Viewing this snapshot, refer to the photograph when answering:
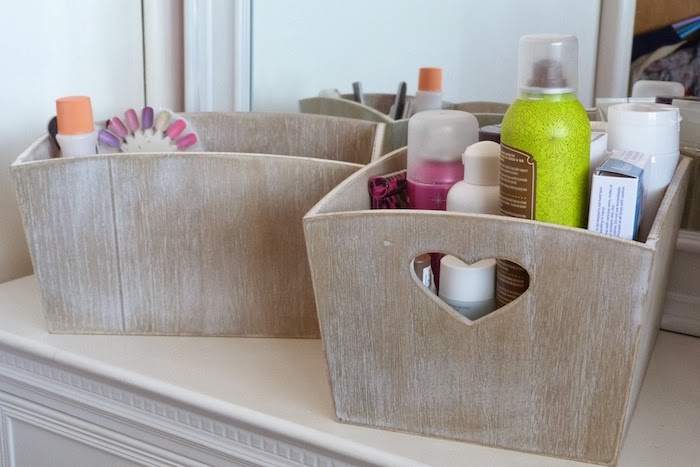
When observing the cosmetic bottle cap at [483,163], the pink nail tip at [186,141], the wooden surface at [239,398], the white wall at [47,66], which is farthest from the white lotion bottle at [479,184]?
the white wall at [47,66]

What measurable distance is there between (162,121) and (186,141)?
0.09ft

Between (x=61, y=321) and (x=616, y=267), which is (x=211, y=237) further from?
(x=616, y=267)

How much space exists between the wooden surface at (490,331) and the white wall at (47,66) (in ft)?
1.38

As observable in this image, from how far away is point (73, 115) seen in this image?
2.27 feet

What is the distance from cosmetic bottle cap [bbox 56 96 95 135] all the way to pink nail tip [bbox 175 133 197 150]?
8cm

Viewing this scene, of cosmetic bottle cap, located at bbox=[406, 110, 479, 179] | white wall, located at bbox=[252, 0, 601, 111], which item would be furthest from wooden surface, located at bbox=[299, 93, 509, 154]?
cosmetic bottle cap, located at bbox=[406, 110, 479, 179]

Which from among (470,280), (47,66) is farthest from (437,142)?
(47,66)

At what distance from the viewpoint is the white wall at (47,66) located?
2.59 ft

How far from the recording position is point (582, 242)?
45 centimetres

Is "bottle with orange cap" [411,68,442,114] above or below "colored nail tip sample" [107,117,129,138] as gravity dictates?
above

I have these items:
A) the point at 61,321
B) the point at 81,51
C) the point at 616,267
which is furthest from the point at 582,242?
the point at 81,51

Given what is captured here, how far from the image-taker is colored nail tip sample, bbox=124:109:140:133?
28.7 inches

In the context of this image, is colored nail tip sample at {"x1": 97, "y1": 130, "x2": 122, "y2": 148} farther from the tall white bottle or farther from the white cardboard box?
the white cardboard box

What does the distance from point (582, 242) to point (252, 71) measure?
0.54 m
